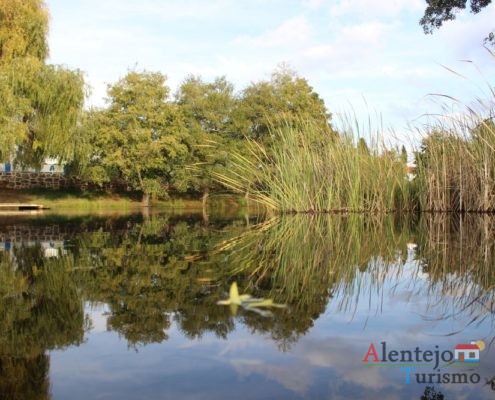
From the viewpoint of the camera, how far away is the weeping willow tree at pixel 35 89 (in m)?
19.4

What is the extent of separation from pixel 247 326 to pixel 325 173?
862 centimetres

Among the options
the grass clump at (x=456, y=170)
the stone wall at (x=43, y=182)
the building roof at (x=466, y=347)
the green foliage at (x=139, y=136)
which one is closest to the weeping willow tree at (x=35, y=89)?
the green foliage at (x=139, y=136)

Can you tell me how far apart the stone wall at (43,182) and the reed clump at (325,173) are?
18465 mm

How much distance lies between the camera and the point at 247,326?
270 cm

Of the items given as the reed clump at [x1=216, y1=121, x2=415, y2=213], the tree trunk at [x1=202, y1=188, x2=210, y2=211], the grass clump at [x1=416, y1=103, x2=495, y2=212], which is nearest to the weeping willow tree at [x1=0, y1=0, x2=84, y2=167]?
the tree trunk at [x1=202, y1=188, x2=210, y2=211]

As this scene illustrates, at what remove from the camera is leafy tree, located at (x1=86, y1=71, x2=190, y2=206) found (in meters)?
26.7

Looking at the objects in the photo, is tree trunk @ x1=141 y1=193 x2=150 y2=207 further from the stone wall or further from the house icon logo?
the house icon logo

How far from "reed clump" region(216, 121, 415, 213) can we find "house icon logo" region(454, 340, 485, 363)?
8410mm

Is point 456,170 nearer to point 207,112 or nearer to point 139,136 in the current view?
point 139,136

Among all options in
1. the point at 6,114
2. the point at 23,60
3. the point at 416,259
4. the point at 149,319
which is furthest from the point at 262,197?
the point at 23,60

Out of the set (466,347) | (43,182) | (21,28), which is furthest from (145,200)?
(466,347)

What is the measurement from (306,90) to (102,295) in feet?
99.1

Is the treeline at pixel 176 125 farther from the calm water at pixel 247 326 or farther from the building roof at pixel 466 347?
the building roof at pixel 466 347

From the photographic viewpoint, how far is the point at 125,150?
27.1 metres
